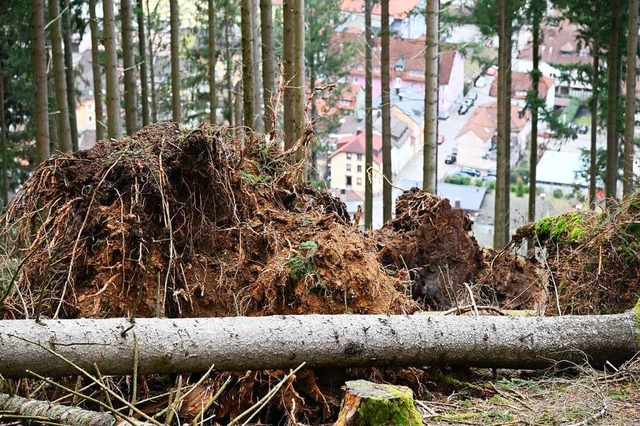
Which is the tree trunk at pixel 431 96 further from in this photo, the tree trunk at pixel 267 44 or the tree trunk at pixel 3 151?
the tree trunk at pixel 3 151

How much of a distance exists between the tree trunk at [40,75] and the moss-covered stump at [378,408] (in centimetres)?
1031

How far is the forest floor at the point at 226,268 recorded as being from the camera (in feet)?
21.2

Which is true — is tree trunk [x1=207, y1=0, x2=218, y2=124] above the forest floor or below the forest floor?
above

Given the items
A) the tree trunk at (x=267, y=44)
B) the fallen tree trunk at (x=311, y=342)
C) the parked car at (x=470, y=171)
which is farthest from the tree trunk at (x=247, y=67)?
the parked car at (x=470, y=171)

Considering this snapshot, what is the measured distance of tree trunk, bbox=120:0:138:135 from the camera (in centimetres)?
1530

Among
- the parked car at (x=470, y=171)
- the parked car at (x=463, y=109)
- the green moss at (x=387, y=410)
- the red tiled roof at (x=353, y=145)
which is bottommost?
the parked car at (x=470, y=171)

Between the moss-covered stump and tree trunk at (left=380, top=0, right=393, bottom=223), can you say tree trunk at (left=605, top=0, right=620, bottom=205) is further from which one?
the moss-covered stump

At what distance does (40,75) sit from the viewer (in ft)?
46.8

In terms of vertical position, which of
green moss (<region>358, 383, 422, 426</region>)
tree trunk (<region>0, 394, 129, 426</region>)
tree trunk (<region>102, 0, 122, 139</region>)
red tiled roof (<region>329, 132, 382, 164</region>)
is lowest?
green moss (<region>358, 383, 422, 426</region>)

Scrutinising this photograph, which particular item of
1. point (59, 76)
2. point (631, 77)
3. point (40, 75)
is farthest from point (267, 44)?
point (631, 77)

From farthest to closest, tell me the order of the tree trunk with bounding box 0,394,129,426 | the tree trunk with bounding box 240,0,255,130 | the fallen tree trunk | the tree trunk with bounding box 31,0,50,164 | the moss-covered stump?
the tree trunk with bounding box 31,0,50,164 < the tree trunk with bounding box 240,0,255,130 < the fallen tree trunk < the moss-covered stump < the tree trunk with bounding box 0,394,129,426

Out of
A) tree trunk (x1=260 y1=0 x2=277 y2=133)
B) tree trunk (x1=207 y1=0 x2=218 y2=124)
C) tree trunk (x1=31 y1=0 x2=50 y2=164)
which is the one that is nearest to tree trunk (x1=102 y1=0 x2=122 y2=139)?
tree trunk (x1=31 y1=0 x2=50 y2=164)

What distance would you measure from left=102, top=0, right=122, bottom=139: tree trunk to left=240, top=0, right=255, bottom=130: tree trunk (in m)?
2.25

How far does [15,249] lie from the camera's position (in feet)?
24.8
